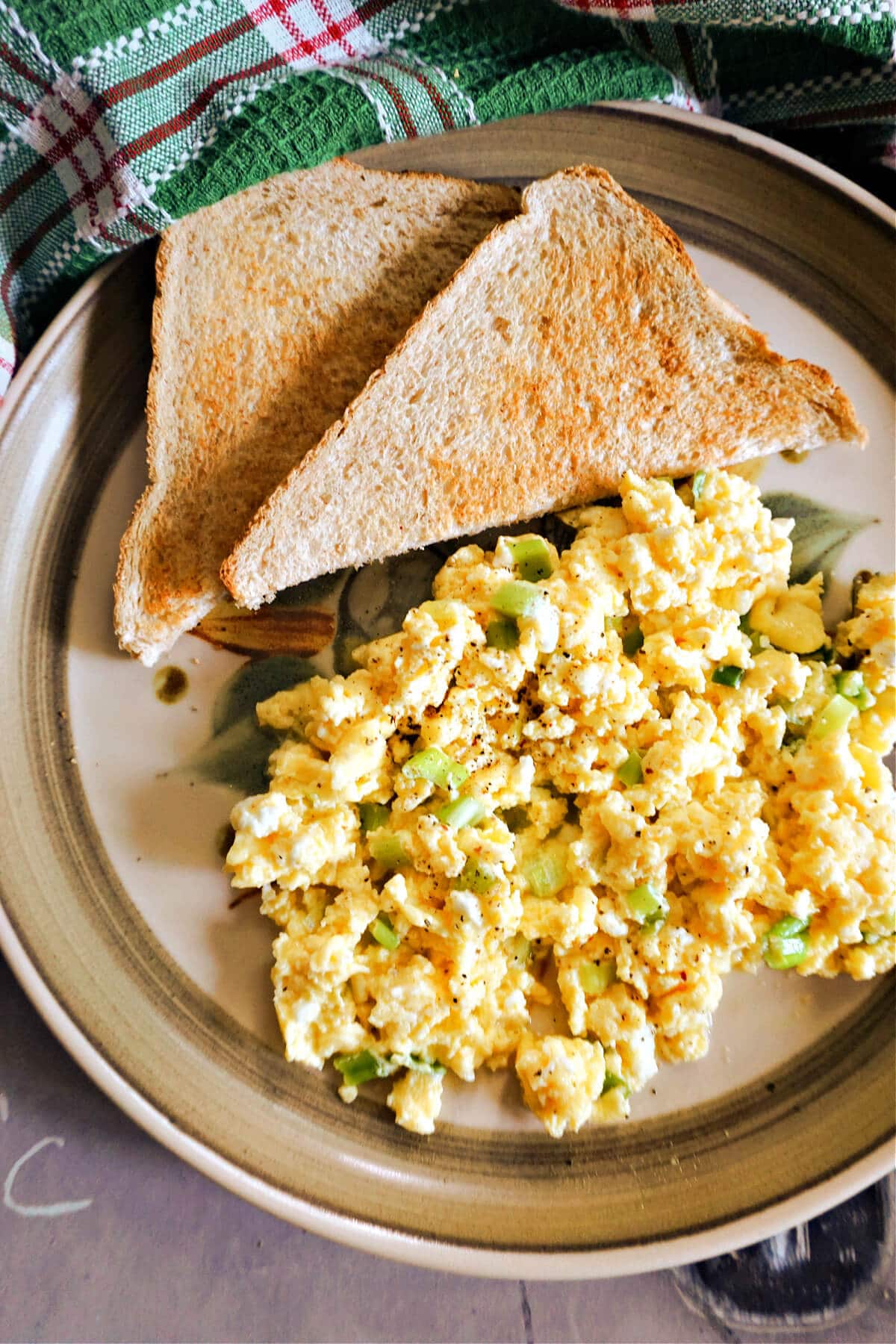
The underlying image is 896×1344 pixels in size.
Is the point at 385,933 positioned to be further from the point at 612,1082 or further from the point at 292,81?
the point at 292,81

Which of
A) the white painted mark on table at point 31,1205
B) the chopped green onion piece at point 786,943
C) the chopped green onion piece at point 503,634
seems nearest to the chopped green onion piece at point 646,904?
the chopped green onion piece at point 786,943

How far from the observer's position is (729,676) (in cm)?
191

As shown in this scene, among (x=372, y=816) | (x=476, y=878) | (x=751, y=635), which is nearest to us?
(x=476, y=878)

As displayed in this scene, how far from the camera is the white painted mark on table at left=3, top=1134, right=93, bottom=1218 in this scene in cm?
209

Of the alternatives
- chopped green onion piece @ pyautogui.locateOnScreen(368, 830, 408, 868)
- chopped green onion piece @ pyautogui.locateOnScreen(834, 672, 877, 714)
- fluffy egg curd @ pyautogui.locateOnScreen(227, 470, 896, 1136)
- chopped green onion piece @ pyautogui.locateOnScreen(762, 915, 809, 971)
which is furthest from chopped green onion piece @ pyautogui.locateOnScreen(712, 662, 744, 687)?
chopped green onion piece @ pyautogui.locateOnScreen(368, 830, 408, 868)

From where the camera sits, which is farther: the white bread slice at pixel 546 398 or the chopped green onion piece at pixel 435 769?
the white bread slice at pixel 546 398

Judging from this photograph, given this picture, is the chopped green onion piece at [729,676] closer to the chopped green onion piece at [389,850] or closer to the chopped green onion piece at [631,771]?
the chopped green onion piece at [631,771]

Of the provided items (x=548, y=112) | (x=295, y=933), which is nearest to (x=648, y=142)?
(x=548, y=112)

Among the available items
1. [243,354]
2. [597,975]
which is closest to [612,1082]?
[597,975]

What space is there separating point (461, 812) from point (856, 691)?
2.87ft

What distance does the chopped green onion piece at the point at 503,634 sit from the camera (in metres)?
1.87

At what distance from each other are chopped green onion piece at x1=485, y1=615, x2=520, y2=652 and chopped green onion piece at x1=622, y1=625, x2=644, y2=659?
0.87ft

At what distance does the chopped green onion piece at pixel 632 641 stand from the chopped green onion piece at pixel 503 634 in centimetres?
26

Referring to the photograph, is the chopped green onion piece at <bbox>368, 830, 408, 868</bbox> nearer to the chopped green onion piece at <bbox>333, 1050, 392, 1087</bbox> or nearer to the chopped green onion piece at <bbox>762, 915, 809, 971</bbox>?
the chopped green onion piece at <bbox>333, 1050, 392, 1087</bbox>
